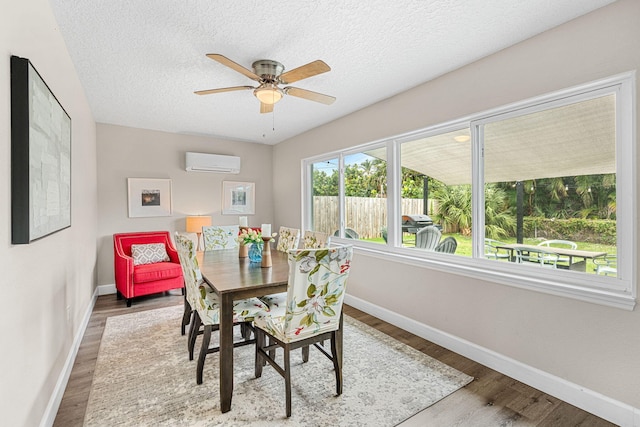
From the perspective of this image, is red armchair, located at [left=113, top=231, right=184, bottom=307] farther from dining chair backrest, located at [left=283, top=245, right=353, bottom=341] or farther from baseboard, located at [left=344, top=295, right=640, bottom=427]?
baseboard, located at [left=344, top=295, right=640, bottom=427]

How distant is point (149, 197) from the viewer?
4707 millimetres

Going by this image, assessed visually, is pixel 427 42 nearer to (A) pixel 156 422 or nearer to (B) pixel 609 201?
(B) pixel 609 201

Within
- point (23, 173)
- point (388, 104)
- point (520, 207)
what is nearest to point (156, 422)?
point (23, 173)

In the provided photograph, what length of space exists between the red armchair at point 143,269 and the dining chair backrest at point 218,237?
0.80m

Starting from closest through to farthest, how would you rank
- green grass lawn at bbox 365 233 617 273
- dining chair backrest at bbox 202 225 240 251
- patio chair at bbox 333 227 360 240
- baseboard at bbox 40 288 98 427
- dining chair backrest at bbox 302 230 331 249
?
baseboard at bbox 40 288 98 427, green grass lawn at bbox 365 233 617 273, dining chair backrest at bbox 302 230 331 249, dining chair backrest at bbox 202 225 240 251, patio chair at bbox 333 227 360 240

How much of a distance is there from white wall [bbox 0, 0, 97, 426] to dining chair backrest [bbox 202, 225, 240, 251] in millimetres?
1307

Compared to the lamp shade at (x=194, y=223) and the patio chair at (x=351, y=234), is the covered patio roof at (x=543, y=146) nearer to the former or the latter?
the patio chair at (x=351, y=234)

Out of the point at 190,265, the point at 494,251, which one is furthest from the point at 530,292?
the point at 190,265

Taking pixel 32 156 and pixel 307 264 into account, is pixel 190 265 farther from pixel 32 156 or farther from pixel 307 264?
pixel 32 156

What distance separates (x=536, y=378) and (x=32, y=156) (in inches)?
130

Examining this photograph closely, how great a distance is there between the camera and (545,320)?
2102 mm

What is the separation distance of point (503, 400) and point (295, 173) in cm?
407

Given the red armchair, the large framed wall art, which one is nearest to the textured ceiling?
the large framed wall art

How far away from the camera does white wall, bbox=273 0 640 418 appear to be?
1786 millimetres
